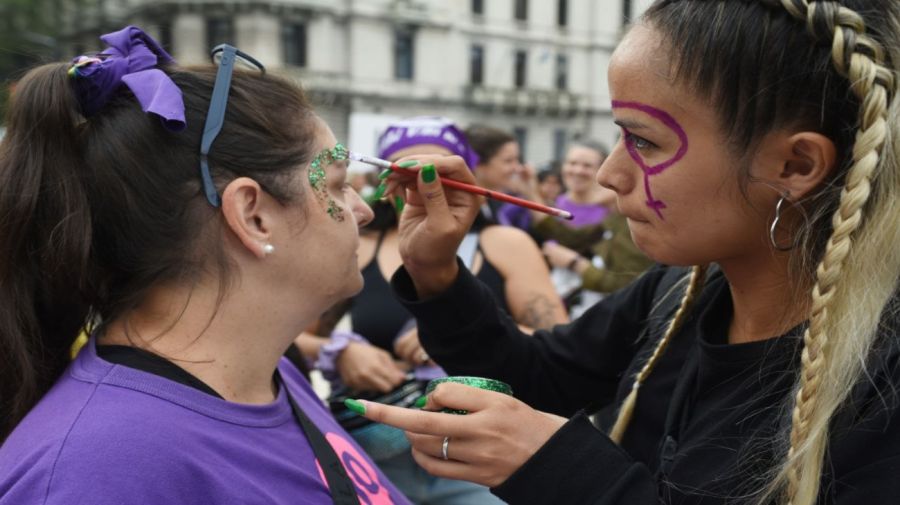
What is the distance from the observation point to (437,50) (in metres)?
32.2

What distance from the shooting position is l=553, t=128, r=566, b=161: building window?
3603 centimetres

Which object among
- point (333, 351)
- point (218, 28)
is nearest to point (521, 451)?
point (333, 351)

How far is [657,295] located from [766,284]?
0.43 meters

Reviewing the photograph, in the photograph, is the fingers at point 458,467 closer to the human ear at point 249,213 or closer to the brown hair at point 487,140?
the human ear at point 249,213

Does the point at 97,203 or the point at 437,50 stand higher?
the point at 97,203

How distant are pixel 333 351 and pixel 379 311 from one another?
23 centimetres

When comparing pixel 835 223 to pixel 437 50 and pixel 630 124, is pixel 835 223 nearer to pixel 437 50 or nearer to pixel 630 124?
pixel 630 124

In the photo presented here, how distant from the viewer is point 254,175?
1457 millimetres

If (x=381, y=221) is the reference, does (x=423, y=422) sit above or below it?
above

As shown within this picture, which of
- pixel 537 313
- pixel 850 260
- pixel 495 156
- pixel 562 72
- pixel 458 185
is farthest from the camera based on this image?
pixel 562 72

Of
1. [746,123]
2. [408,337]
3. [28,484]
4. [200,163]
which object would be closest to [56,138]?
[200,163]

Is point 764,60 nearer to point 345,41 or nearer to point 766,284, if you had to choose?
point 766,284

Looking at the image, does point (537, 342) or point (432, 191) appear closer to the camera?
point (432, 191)

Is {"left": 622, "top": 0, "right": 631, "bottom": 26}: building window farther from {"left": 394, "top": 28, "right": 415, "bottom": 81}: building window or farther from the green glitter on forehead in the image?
{"left": 394, "top": 28, "right": 415, "bottom": 81}: building window
